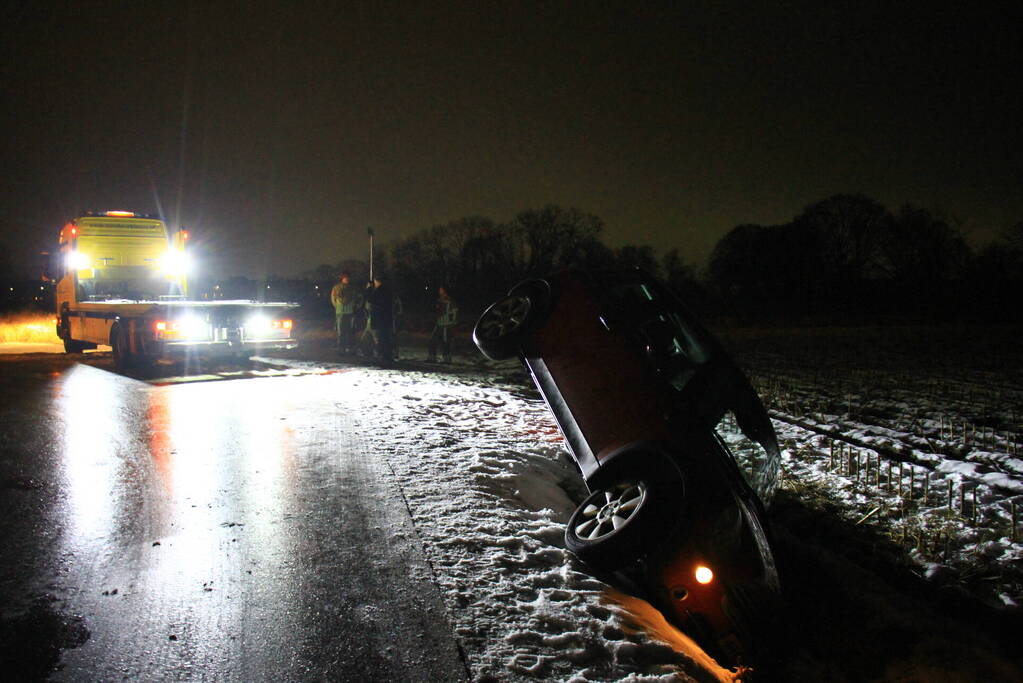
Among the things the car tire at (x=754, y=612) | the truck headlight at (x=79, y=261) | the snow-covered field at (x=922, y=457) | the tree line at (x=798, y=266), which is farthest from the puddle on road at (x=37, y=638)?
the tree line at (x=798, y=266)

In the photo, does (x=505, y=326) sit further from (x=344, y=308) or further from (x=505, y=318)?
(x=344, y=308)

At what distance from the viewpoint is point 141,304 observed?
36.2ft

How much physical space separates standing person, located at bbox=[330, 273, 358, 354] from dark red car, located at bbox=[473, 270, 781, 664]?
33.3 feet

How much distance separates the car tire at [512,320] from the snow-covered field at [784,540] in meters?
1.18

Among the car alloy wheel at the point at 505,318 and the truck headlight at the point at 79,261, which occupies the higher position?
the truck headlight at the point at 79,261

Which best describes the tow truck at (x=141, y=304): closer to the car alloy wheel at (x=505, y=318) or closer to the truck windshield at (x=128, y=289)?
the truck windshield at (x=128, y=289)

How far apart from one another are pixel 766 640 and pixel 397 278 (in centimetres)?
6087

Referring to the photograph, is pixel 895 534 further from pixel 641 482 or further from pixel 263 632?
pixel 263 632

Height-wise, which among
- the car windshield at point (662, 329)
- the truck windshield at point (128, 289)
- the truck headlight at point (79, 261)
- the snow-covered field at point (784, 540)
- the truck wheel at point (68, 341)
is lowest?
the snow-covered field at point (784, 540)

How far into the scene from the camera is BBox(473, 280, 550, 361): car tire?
13.4 ft

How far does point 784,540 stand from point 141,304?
11.0 meters

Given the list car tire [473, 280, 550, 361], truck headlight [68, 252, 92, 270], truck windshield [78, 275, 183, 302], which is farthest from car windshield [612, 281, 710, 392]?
truck headlight [68, 252, 92, 270]

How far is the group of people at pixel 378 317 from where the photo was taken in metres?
13.1

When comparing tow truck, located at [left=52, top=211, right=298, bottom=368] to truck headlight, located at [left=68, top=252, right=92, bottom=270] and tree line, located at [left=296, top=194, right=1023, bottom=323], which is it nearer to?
truck headlight, located at [left=68, top=252, right=92, bottom=270]
